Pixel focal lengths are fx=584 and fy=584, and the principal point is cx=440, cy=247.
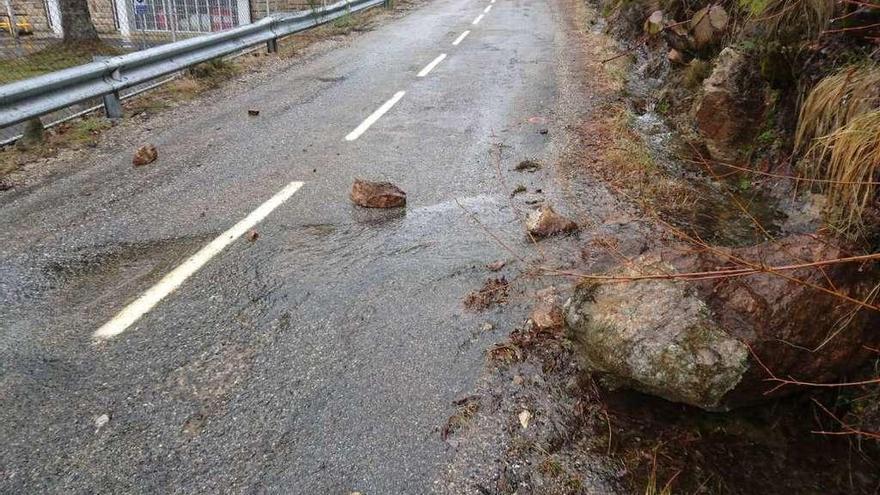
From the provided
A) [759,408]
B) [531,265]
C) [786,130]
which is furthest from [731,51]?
[759,408]

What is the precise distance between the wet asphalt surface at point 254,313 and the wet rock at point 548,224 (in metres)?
0.15

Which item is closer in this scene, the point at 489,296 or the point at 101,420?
the point at 101,420

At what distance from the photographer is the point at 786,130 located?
210 inches

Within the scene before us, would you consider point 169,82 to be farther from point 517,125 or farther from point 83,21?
point 83,21

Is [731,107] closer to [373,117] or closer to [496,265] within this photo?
[496,265]

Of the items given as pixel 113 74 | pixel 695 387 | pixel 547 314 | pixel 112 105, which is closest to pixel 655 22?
pixel 547 314

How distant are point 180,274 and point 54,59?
12762mm

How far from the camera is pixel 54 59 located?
1355 centimetres

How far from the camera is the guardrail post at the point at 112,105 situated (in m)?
7.67

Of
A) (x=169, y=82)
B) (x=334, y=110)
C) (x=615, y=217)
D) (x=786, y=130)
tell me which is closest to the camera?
(x=615, y=217)

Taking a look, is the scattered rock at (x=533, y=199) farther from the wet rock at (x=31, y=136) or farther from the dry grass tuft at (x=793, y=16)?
the wet rock at (x=31, y=136)

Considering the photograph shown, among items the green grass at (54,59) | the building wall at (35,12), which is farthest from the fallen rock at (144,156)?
the building wall at (35,12)

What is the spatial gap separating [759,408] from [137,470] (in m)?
2.94

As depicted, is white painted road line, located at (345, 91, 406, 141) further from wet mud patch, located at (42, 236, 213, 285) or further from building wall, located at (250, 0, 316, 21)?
building wall, located at (250, 0, 316, 21)
